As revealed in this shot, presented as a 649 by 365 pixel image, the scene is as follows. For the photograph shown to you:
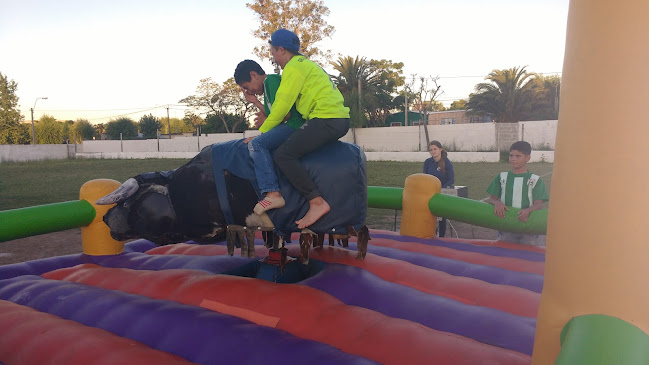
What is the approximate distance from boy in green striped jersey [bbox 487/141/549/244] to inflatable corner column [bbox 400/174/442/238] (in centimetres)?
53

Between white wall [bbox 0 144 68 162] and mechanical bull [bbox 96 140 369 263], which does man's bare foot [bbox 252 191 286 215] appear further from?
white wall [bbox 0 144 68 162]

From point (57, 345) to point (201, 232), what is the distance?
0.97m

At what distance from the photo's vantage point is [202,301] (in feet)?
9.19

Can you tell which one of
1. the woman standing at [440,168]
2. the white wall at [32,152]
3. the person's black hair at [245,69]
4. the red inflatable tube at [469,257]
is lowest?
the white wall at [32,152]

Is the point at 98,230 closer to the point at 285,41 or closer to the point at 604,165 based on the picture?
the point at 285,41

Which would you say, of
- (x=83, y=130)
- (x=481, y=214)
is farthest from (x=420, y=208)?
(x=83, y=130)

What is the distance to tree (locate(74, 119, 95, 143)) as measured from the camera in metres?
55.8

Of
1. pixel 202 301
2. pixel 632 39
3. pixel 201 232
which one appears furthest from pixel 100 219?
pixel 632 39

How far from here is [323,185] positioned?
2.84 metres

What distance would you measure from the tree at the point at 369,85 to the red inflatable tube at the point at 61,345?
31.0 m

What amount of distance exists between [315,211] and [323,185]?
0.51 feet

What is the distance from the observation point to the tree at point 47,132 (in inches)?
1901

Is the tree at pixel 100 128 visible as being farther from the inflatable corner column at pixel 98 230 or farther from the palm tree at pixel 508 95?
the inflatable corner column at pixel 98 230

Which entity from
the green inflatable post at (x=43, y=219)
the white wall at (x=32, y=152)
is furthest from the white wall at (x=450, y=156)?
the white wall at (x=32, y=152)
